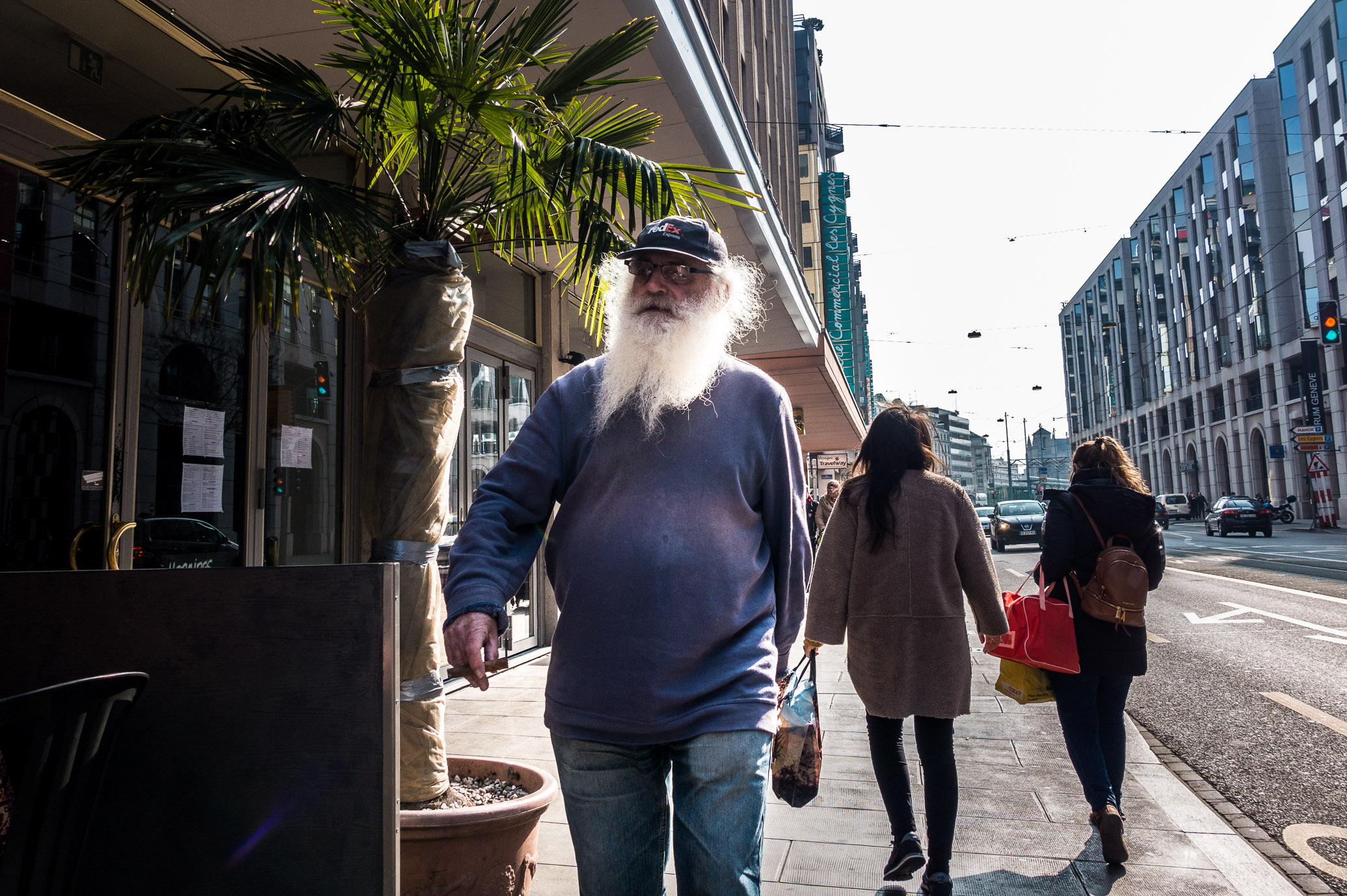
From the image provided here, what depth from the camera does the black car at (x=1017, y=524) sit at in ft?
88.3

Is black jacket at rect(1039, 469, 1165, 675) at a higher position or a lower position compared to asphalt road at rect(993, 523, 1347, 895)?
higher

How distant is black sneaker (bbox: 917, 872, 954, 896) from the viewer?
3039 mm

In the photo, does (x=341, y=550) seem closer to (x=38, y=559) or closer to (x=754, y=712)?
(x=38, y=559)

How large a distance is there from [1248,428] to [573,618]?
57460 mm

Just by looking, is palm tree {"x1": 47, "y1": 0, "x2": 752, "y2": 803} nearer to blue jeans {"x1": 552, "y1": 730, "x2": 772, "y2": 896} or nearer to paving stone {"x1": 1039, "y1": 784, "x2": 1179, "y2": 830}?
blue jeans {"x1": 552, "y1": 730, "x2": 772, "y2": 896}

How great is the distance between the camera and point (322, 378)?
5.54 m

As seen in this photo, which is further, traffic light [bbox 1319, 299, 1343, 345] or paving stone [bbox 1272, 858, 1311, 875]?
traffic light [bbox 1319, 299, 1343, 345]

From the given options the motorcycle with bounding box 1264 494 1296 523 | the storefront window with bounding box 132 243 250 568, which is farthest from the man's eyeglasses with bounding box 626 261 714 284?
the motorcycle with bounding box 1264 494 1296 523

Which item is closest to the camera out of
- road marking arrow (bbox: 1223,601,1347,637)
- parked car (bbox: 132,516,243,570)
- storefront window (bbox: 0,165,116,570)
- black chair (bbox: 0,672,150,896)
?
black chair (bbox: 0,672,150,896)

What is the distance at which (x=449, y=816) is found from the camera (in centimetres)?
255

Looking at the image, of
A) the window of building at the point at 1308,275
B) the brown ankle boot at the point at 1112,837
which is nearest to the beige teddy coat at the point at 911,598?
the brown ankle boot at the point at 1112,837

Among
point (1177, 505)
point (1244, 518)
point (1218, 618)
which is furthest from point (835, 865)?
point (1177, 505)

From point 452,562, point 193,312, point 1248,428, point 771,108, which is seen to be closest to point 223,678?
point 452,562

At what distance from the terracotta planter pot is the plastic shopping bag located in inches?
34.6
